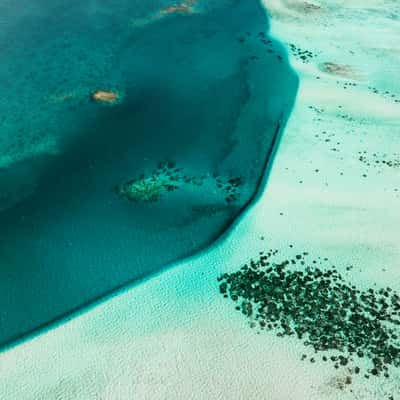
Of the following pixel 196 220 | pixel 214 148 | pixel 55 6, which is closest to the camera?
pixel 196 220

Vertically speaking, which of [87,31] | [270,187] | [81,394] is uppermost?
[87,31]

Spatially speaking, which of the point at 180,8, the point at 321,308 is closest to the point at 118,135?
the point at 321,308

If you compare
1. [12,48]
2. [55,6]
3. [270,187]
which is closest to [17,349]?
[270,187]

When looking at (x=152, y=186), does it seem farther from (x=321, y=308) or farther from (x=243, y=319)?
(x=321, y=308)

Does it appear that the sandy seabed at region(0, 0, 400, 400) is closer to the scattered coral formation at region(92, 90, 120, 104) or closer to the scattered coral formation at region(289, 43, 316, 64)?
the scattered coral formation at region(289, 43, 316, 64)

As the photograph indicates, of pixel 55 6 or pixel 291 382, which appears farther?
pixel 55 6

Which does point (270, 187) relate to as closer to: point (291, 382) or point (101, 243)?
point (101, 243)

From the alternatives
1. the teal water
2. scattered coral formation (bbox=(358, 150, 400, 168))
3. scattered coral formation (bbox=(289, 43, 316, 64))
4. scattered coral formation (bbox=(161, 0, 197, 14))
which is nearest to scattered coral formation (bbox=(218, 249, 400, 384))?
the teal water

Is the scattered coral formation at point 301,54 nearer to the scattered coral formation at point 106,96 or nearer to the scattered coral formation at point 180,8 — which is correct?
the scattered coral formation at point 180,8
